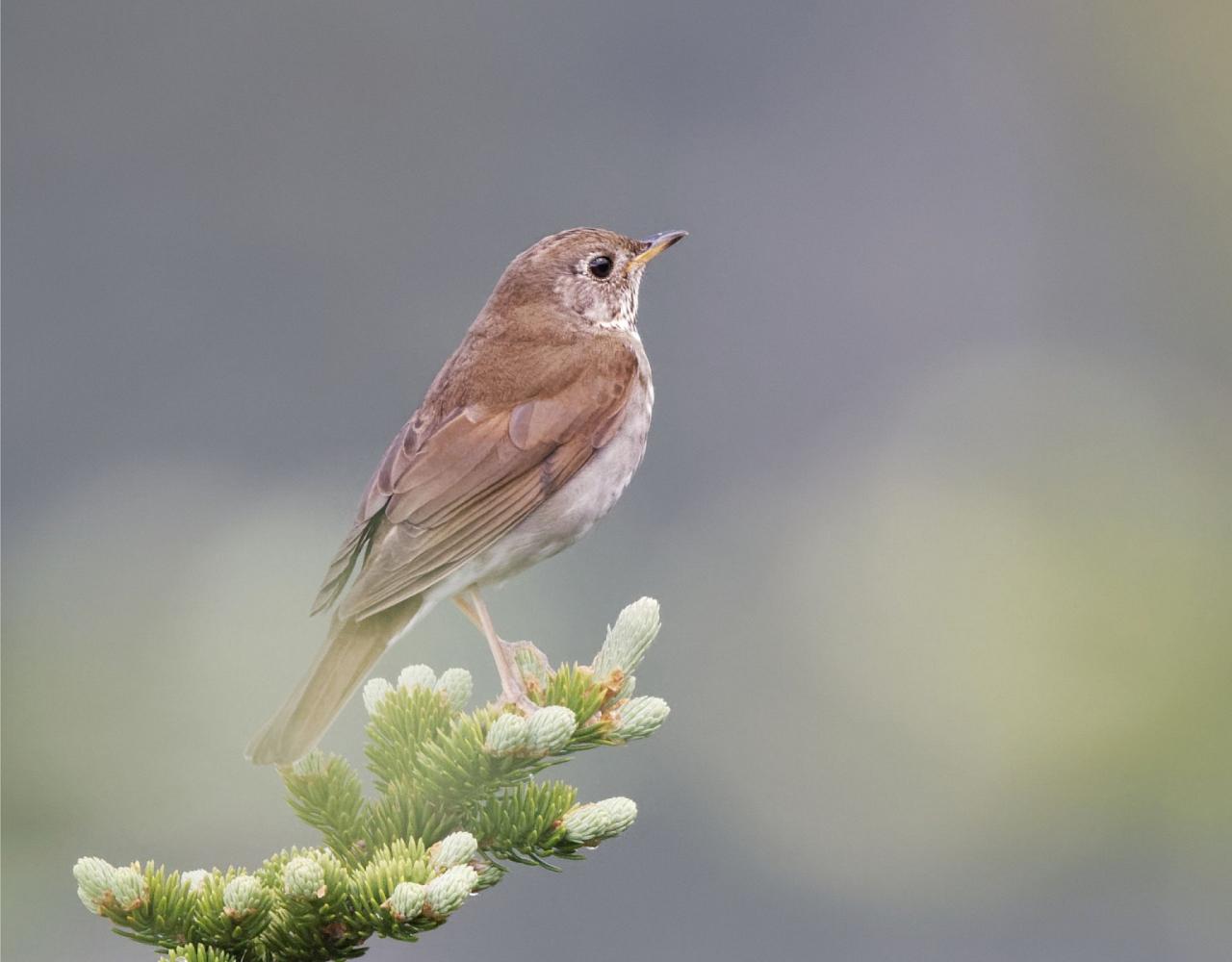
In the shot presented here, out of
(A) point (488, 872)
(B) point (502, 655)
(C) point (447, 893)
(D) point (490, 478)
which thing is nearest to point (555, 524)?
(D) point (490, 478)

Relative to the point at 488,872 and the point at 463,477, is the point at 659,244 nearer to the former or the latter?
the point at 463,477

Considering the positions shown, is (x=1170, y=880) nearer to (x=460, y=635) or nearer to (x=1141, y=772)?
(x=1141, y=772)

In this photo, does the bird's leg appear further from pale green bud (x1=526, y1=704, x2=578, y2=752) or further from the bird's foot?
pale green bud (x1=526, y1=704, x2=578, y2=752)

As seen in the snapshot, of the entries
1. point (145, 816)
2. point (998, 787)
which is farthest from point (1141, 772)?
point (145, 816)

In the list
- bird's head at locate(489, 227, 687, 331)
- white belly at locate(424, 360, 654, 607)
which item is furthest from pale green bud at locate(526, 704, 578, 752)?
bird's head at locate(489, 227, 687, 331)

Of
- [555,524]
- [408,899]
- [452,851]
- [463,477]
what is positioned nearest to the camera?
[408,899]

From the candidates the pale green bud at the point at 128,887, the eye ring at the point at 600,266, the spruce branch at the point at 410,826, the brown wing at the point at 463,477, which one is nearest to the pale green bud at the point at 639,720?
the spruce branch at the point at 410,826
